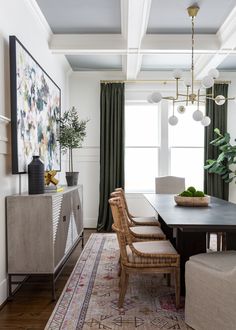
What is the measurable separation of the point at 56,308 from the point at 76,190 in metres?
1.73

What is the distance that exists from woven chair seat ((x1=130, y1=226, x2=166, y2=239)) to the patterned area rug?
44 cm

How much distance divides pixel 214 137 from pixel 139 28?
2.75 meters

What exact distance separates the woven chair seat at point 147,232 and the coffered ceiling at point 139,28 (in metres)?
2.24

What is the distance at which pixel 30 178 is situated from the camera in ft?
9.53

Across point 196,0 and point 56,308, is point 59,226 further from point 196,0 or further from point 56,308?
point 196,0

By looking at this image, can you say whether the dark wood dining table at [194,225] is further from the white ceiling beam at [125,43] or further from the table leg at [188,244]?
the white ceiling beam at [125,43]

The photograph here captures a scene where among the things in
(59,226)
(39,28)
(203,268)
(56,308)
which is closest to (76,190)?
(59,226)

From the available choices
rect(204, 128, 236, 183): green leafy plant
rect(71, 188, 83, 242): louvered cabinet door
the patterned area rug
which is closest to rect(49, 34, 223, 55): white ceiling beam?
rect(204, 128, 236, 183): green leafy plant

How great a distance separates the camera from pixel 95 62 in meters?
5.29

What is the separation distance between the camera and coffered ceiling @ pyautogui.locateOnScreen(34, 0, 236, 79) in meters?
3.42

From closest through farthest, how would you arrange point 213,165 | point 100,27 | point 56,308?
1. point 56,308
2. point 100,27
3. point 213,165

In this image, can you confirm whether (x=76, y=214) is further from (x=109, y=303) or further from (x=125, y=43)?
(x=125, y=43)

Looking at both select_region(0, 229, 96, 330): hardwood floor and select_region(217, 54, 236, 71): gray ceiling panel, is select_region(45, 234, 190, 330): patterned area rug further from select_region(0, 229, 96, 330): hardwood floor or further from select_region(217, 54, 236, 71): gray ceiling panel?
select_region(217, 54, 236, 71): gray ceiling panel

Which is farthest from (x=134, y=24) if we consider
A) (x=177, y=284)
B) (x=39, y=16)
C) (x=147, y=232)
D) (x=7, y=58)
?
(x=177, y=284)
